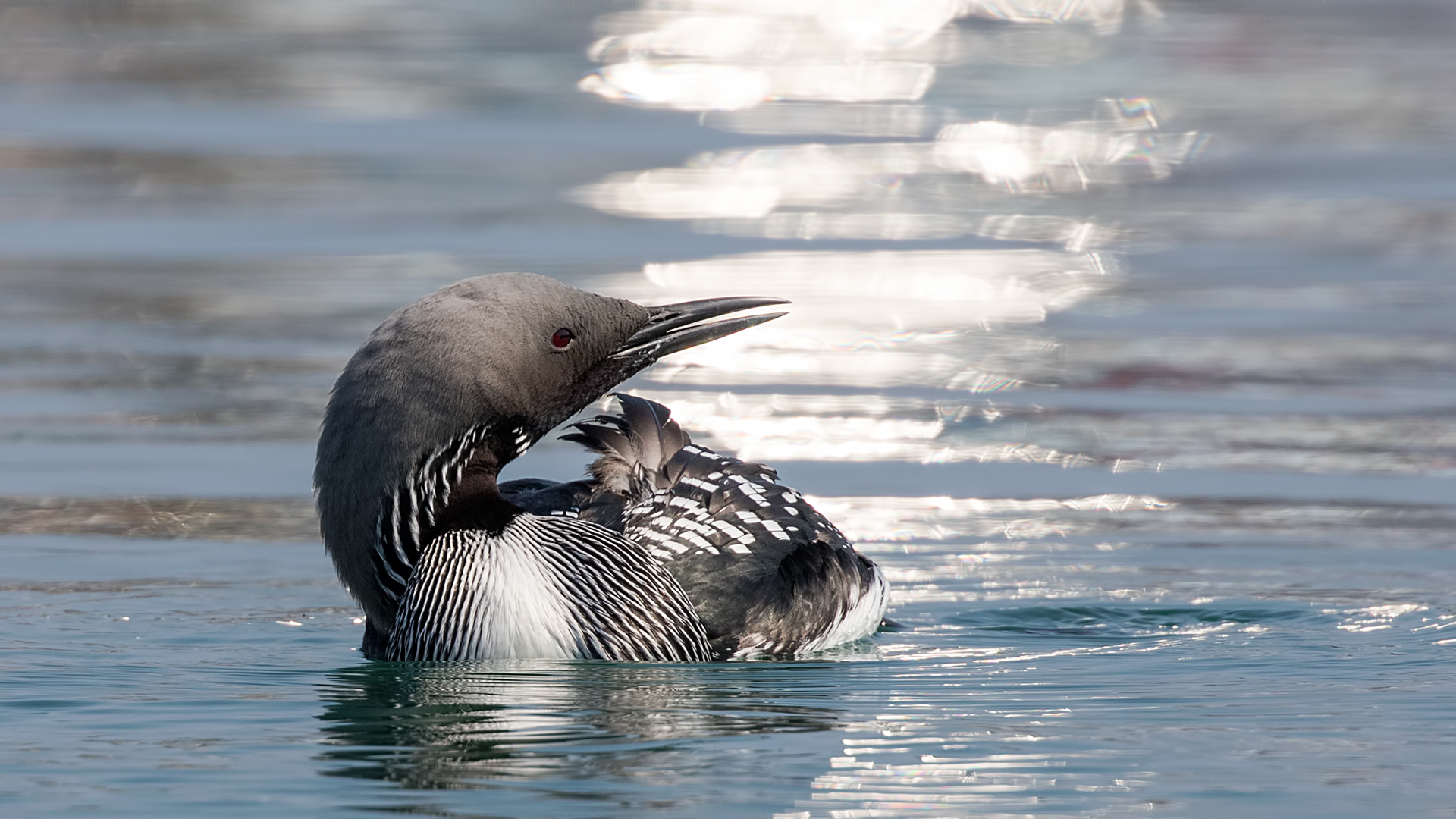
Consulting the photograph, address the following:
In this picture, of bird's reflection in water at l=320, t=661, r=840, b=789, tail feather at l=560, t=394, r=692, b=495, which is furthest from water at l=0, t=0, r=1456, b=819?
tail feather at l=560, t=394, r=692, b=495

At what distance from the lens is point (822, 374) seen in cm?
955

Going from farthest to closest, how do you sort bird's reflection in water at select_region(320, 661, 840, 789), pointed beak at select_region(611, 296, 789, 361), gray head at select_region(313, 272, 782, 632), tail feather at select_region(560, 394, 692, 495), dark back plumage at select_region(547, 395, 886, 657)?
tail feather at select_region(560, 394, 692, 495), dark back plumage at select_region(547, 395, 886, 657), pointed beak at select_region(611, 296, 789, 361), gray head at select_region(313, 272, 782, 632), bird's reflection in water at select_region(320, 661, 840, 789)

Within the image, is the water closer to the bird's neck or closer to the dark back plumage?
the dark back plumage

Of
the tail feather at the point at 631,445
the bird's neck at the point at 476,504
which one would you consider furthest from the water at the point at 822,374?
the tail feather at the point at 631,445

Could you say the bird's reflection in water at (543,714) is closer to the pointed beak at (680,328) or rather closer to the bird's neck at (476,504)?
the bird's neck at (476,504)

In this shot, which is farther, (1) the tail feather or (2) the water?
(1) the tail feather

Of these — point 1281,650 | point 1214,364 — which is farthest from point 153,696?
point 1214,364

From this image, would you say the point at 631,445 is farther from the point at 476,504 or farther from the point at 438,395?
the point at 438,395

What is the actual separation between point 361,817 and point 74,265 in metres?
7.83

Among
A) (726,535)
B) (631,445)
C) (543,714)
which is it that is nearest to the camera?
(543,714)

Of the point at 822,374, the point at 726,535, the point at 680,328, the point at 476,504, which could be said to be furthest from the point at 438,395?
the point at 822,374

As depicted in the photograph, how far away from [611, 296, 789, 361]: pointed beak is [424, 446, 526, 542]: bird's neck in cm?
42

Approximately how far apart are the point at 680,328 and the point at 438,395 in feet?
→ 2.30

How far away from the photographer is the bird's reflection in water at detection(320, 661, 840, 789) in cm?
439
